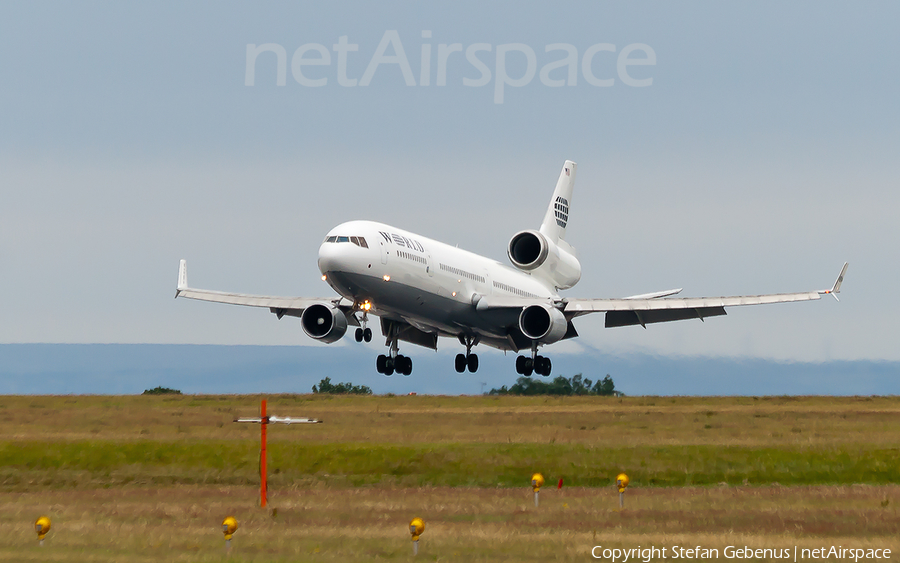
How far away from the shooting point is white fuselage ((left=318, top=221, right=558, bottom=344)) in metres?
46.2

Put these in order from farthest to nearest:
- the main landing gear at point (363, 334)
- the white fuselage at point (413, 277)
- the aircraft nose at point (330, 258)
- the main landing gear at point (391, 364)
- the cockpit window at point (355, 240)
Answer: the main landing gear at point (391, 364)
the main landing gear at point (363, 334)
the cockpit window at point (355, 240)
the white fuselage at point (413, 277)
the aircraft nose at point (330, 258)

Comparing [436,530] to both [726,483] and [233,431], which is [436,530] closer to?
[726,483]

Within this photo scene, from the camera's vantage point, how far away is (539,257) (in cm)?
6681

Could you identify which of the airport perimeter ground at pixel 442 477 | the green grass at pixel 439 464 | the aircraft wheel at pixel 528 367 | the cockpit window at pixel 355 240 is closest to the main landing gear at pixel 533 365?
the aircraft wheel at pixel 528 367

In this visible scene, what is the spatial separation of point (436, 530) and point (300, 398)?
3611 cm

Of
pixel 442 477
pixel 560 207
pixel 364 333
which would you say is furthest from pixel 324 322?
pixel 560 207

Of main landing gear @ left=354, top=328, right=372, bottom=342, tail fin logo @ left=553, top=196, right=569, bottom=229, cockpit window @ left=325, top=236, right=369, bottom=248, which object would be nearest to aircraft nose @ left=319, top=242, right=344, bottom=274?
cockpit window @ left=325, top=236, right=369, bottom=248

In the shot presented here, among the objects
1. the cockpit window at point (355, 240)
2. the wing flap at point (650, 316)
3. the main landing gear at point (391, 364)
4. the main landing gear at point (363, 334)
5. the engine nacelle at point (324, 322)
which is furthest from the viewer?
the wing flap at point (650, 316)

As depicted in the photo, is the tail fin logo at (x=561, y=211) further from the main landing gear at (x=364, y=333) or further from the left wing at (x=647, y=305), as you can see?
the main landing gear at (x=364, y=333)

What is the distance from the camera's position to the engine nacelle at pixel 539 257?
6688 cm

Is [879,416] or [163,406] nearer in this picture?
[879,416]

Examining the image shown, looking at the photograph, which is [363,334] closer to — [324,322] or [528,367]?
[324,322]

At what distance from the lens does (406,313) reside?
51031mm

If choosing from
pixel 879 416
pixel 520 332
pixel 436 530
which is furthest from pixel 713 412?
pixel 436 530
